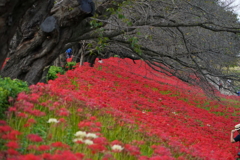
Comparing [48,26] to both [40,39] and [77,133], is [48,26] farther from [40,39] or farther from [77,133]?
[77,133]

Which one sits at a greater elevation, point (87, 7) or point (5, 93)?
point (87, 7)

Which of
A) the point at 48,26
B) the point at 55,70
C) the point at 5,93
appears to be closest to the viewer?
the point at 5,93

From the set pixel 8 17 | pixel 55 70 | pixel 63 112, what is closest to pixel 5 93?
pixel 63 112

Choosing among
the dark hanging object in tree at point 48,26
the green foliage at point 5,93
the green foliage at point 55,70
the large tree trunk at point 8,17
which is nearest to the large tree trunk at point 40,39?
the dark hanging object in tree at point 48,26

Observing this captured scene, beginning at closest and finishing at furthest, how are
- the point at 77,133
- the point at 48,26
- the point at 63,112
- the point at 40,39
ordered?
the point at 77,133, the point at 63,112, the point at 48,26, the point at 40,39

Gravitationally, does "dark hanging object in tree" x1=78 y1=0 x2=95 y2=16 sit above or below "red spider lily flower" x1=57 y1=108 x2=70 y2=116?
above

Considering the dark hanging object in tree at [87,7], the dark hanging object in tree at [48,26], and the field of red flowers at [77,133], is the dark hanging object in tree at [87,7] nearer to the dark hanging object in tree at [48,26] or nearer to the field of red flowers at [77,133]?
the dark hanging object in tree at [48,26]

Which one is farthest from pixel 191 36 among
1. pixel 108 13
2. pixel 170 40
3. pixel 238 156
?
pixel 238 156

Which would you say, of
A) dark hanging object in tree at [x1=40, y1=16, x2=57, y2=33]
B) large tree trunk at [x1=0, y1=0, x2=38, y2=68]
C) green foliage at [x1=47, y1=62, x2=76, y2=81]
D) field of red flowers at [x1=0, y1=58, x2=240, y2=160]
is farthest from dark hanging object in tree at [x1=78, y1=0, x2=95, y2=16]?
green foliage at [x1=47, y1=62, x2=76, y2=81]

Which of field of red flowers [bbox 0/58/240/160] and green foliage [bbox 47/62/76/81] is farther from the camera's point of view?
green foliage [bbox 47/62/76/81]

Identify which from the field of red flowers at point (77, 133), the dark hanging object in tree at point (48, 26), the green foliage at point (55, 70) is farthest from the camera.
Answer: the green foliage at point (55, 70)

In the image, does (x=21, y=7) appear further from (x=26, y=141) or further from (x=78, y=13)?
(x=78, y=13)

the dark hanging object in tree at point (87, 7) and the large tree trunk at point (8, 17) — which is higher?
the dark hanging object in tree at point (87, 7)

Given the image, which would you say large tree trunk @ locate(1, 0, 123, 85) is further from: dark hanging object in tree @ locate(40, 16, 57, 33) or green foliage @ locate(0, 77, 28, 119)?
green foliage @ locate(0, 77, 28, 119)
